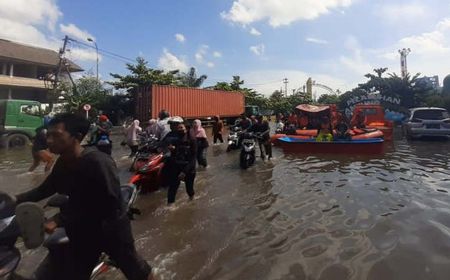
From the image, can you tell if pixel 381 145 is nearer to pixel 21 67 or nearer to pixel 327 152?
pixel 327 152

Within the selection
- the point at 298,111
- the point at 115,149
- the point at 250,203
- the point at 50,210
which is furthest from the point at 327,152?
the point at 50,210

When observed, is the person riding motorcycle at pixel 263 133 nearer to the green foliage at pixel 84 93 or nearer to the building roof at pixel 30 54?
the green foliage at pixel 84 93

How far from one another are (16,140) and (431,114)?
18.2 m

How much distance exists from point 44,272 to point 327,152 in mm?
11727

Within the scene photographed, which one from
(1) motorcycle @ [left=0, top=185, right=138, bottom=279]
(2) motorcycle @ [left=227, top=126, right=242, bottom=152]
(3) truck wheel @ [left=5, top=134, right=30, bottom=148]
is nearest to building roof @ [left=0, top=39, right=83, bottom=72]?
(3) truck wheel @ [left=5, top=134, right=30, bottom=148]

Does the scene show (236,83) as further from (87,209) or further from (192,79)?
(87,209)

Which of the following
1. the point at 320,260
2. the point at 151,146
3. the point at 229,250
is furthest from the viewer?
the point at 151,146

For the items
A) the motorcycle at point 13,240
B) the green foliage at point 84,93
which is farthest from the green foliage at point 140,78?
the motorcycle at point 13,240

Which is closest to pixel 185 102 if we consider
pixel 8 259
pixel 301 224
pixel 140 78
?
pixel 140 78

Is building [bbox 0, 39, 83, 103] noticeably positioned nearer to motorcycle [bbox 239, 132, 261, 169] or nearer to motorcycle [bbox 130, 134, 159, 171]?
motorcycle [bbox 239, 132, 261, 169]

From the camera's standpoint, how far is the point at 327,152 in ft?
43.4

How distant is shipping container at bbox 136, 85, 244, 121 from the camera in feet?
73.5

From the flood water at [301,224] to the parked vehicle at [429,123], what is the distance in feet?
23.8

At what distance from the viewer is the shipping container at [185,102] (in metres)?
22.4
